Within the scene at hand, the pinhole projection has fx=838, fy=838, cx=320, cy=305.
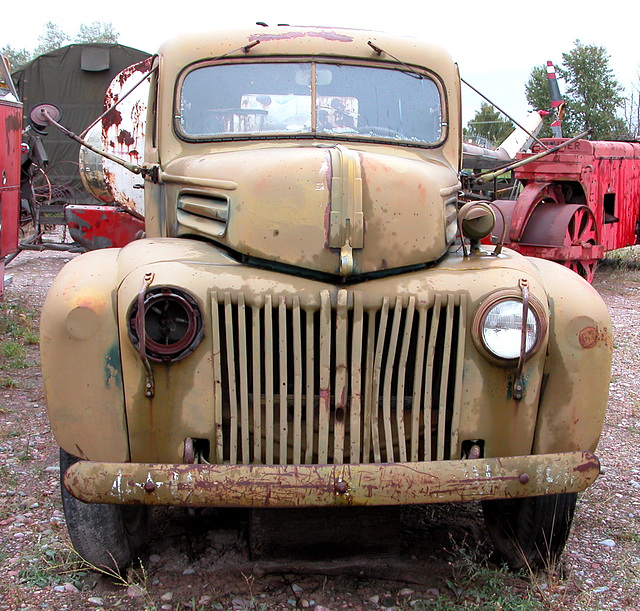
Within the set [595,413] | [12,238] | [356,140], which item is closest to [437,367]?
[595,413]

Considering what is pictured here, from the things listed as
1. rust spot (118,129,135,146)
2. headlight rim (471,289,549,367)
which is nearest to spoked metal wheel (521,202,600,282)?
rust spot (118,129,135,146)

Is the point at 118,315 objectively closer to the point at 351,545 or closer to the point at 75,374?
the point at 75,374

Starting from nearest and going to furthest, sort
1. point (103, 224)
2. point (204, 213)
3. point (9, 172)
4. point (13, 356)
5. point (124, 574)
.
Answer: point (124, 574) → point (204, 213) → point (103, 224) → point (13, 356) → point (9, 172)

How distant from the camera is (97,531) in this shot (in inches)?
133

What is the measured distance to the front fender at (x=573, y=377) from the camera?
123 inches

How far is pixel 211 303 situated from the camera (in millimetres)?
2994

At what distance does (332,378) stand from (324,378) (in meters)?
0.06

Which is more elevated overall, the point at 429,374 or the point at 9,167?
the point at 9,167

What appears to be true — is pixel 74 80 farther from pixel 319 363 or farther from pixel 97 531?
pixel 319 363

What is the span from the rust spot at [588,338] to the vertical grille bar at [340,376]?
0.89 m

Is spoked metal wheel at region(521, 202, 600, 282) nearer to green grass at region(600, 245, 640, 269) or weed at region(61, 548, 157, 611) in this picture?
green grass at region(600, 245, 640, 269)

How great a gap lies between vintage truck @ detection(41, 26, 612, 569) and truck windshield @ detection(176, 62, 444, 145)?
31.6 inches

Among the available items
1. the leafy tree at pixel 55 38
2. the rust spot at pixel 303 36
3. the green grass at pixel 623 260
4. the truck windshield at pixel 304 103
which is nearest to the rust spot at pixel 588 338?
the truck windshield at pixel 304 103

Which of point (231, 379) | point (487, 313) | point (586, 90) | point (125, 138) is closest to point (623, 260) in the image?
point (125, 138)
